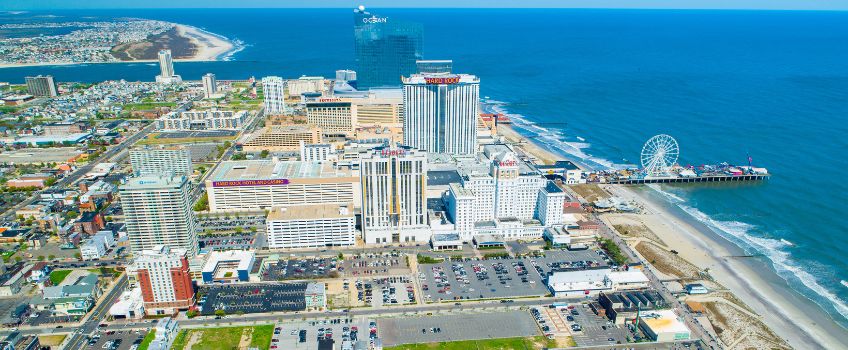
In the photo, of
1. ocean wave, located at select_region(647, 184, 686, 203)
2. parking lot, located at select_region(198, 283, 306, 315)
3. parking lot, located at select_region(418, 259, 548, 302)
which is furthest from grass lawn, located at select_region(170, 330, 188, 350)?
ocean wave, located at select_region(647, 184, 686, 203)

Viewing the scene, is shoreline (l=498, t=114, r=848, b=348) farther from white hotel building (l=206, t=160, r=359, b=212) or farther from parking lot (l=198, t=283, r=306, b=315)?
parking lot (l=198, t=283, r=306, b=315)

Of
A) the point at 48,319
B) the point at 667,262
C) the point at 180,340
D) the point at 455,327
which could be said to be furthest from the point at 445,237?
the point at 48,319

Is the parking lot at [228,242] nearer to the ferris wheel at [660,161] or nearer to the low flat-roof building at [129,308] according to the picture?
the low flat-roof building at [129,308]

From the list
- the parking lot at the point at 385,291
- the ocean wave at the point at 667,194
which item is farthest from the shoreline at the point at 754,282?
the parking lot at the point at 385,291

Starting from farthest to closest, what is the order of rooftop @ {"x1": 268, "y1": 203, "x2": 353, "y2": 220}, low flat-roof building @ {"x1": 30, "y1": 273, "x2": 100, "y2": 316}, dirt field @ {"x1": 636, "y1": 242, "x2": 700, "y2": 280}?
rooftop @ {"x1": 268, "y1": 203, "x2": 353, "y2": 220} → dirt field @ {"x1": 636, "y1": 242, "x2": 700, "y2": 280} → low flat-roof building @ {"x1": 30, "y1": 273, "x2": 100, "y2": 316}

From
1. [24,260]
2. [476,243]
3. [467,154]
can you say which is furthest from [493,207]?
[24,260]

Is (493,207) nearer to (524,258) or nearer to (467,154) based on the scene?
(524,258)
